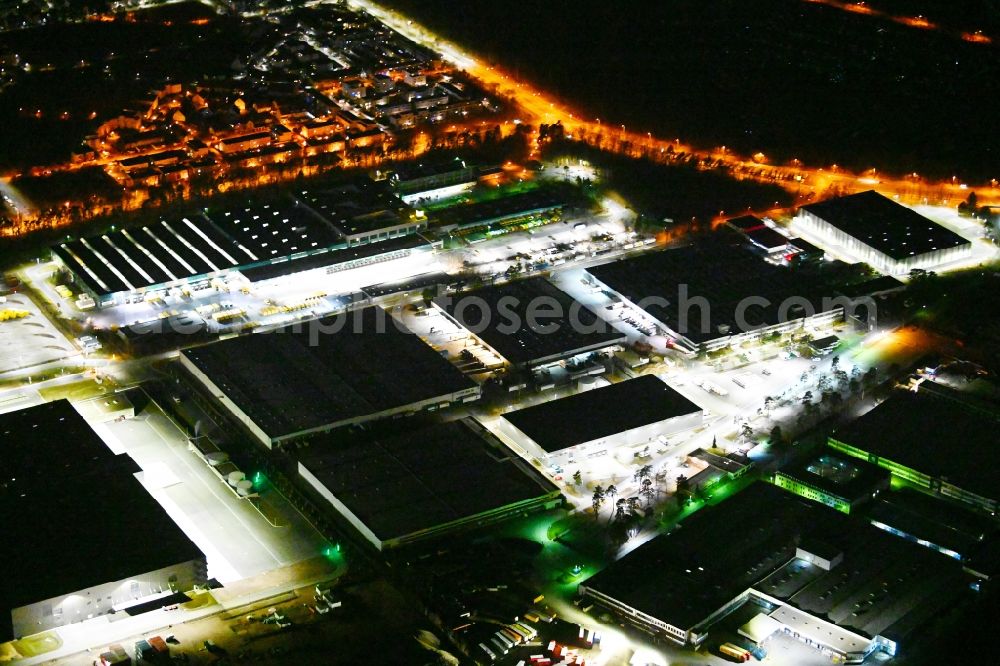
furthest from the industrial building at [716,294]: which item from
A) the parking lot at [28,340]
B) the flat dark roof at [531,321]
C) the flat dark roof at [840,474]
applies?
the parking lot at [28,340]

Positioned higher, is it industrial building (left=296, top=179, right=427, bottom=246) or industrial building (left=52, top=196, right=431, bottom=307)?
industrial building (left=296, top=179, right=427, bottom=246)

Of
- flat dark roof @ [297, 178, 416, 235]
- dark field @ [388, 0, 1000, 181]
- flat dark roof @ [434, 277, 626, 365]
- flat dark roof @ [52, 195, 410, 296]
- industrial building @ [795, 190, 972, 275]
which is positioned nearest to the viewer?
flat dark roof @ [434, 277, 626, 365]

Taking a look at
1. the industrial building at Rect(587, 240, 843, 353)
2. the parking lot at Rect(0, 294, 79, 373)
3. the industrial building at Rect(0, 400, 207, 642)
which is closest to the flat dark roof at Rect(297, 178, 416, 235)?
the industrial building at Rect(587, 240, 843, 353)

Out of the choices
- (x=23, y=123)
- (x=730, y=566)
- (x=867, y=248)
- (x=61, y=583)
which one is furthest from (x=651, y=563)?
(x=23, y=123)

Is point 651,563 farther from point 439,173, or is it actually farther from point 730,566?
point 439,173

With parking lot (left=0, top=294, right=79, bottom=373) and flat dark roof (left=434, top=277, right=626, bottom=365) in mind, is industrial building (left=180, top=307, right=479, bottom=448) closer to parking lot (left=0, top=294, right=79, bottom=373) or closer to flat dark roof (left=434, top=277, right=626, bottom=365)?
flat dark roof (left=434, top=277, right=626, bottom=365)

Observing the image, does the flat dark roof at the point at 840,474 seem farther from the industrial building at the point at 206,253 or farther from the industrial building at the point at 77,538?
the industrial building at the point at 206,253

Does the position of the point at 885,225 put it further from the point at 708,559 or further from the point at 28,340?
the point at 28,340
